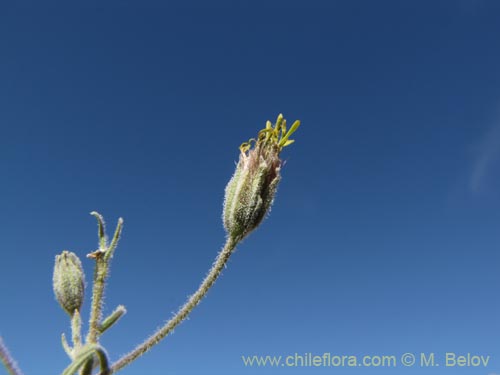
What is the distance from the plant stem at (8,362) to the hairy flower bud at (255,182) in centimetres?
167

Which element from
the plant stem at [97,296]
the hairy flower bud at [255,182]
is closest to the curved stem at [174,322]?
the plant stem at [97,296]

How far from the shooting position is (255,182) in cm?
406

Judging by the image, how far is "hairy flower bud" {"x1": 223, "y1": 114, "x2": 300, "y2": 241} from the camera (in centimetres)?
393

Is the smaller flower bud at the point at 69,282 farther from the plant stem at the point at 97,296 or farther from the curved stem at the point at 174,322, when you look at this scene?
the curved stem at the point at 174,322

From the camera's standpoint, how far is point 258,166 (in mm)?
4117

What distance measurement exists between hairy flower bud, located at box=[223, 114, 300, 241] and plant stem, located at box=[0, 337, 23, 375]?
1666 millimetres

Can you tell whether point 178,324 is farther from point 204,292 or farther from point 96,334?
point 96,334

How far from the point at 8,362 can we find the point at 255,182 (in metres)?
2.09

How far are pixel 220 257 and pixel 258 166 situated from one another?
94 centimetres

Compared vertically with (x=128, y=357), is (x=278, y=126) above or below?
above

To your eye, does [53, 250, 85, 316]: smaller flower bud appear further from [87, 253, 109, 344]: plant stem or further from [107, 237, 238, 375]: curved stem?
[107, 237, 238, 375]: curved stem

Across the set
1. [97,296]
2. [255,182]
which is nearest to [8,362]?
[97,296]

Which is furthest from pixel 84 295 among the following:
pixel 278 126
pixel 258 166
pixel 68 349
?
pixel 278 126

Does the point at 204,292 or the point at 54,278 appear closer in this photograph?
the point at 204,292
